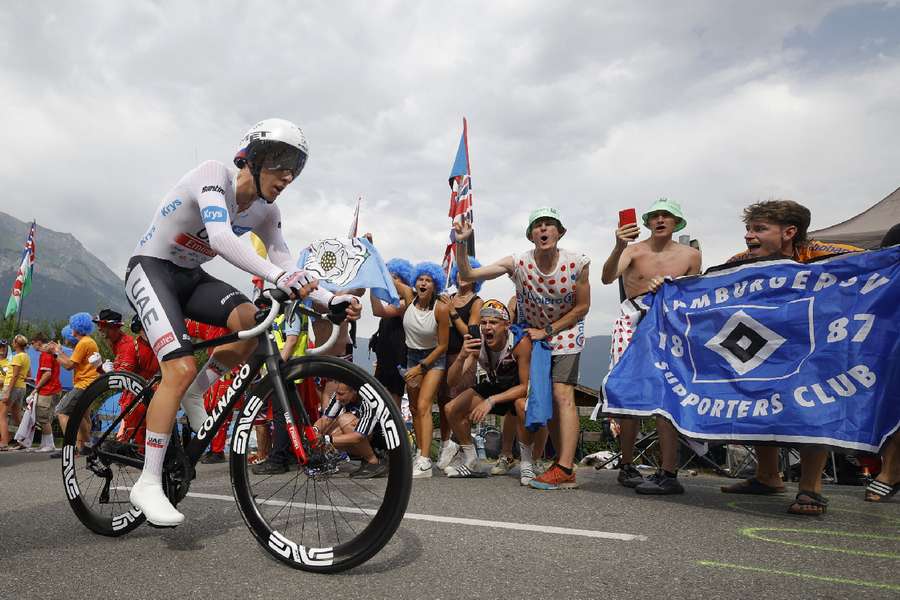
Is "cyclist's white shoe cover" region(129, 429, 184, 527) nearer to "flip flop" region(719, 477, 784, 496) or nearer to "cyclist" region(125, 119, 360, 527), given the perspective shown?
"cyclist" region(125, 119, 360, 527)

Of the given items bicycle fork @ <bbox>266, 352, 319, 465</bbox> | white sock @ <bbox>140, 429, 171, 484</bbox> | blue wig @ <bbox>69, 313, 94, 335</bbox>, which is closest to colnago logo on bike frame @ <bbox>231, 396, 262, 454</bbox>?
bicycle fork @ <bbox>266, 352, 319, 465</bbox>

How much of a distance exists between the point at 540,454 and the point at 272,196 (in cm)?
421

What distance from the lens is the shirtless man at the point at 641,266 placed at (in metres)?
5.32

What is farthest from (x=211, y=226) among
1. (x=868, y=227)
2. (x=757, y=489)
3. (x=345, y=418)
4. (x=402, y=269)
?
(x=868, y=227)

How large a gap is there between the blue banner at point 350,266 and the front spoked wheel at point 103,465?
3.20 meters

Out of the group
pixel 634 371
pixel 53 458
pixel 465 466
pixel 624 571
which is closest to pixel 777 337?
pixel 634 371

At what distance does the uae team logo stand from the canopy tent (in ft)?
20.4

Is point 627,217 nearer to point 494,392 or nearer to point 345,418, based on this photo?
point 494,392

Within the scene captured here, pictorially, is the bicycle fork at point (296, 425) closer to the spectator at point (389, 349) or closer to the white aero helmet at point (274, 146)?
the white aero helmet at point (274, 146)

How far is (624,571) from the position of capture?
2.55 metres

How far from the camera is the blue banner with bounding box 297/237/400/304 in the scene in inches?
269

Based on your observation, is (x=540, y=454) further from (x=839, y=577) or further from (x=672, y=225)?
(x=839, y=577)

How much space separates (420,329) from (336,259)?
1392 mm

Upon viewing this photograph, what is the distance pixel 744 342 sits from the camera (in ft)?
14.8
